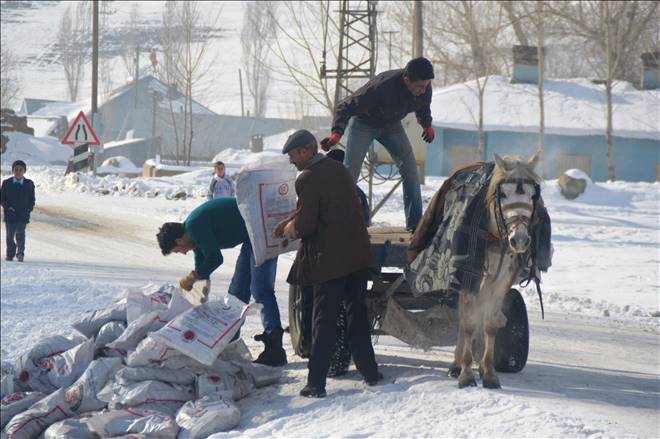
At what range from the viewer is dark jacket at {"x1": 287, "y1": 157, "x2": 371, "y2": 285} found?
25.3 feet

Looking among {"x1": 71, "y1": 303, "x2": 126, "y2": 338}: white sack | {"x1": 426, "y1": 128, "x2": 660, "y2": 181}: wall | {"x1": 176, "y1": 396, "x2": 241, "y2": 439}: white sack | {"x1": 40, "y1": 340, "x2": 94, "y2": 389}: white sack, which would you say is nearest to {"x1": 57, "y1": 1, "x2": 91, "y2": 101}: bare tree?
{"x1": 426, "y1": 128, "x2": 660, "y2": 181}: wall

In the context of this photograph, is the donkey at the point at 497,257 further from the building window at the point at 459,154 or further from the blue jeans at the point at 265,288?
the building window at the point at 459,154

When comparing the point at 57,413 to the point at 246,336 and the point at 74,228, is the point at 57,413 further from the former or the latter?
the point at 74,228

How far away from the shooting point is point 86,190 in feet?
103

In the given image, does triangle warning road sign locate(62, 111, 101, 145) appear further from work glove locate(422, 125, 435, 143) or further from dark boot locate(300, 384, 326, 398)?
dark boot locate(300, 384, 326, 398)

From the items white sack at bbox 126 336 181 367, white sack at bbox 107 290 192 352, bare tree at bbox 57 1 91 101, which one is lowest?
white sack at bbox 126 336 181 367

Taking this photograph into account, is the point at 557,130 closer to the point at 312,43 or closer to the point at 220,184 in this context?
the point at 312,43

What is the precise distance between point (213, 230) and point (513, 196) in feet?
9.01

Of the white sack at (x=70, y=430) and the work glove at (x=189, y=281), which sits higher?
the work glove at (x=189, y=281)

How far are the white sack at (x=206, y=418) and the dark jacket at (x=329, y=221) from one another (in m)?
1.14

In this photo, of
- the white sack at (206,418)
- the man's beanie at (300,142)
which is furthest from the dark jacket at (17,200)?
the man's beanie at (300,142)

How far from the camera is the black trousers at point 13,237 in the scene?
1709cm

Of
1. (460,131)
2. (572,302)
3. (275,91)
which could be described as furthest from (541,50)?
(275,91)

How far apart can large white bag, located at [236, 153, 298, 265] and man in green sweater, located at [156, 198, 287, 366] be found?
203 mm
